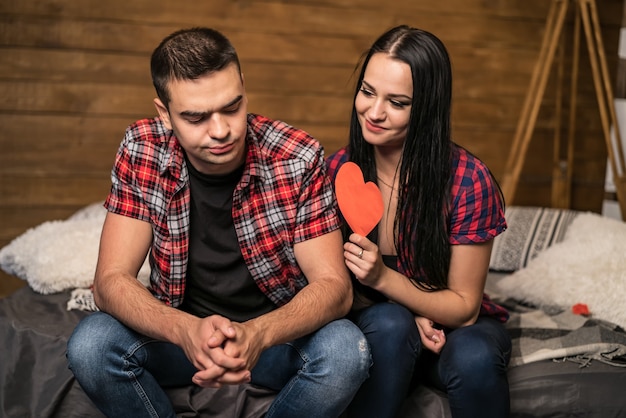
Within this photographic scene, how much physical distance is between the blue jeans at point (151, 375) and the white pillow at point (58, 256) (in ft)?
2.44

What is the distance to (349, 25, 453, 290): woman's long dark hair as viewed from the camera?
1849 millimetres

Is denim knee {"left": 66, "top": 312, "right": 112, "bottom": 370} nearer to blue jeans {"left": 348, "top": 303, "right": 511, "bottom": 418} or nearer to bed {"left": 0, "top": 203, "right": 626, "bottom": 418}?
bed {"left": 0, "top": 203, "right": 626, "bottom": 418}

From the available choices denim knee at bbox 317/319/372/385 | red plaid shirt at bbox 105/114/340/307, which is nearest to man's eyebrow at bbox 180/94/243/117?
red plaid shirt at bbox 105/114/340/307

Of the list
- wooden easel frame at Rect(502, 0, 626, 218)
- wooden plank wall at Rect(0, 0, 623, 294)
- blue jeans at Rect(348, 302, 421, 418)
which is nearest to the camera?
blue jeans at Rect(348, 302, 421, 418)

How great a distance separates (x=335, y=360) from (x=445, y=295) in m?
0.35

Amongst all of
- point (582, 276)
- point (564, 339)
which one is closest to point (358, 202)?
point (564, 339)

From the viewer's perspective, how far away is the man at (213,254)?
1.65m

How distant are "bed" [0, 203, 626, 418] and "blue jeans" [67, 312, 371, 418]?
0.17m

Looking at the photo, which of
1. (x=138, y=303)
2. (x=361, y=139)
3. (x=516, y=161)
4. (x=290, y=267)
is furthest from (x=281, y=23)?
(x=138, y=303)

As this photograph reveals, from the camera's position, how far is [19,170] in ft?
10.5

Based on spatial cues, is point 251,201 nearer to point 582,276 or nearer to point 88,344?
point 88,344

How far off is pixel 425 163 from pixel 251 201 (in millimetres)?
411

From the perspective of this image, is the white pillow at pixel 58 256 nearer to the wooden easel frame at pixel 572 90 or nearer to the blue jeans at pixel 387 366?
the blue jeans at pixel 387 366

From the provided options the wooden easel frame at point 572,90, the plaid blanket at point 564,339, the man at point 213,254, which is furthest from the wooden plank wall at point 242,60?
the man at point 213,254
